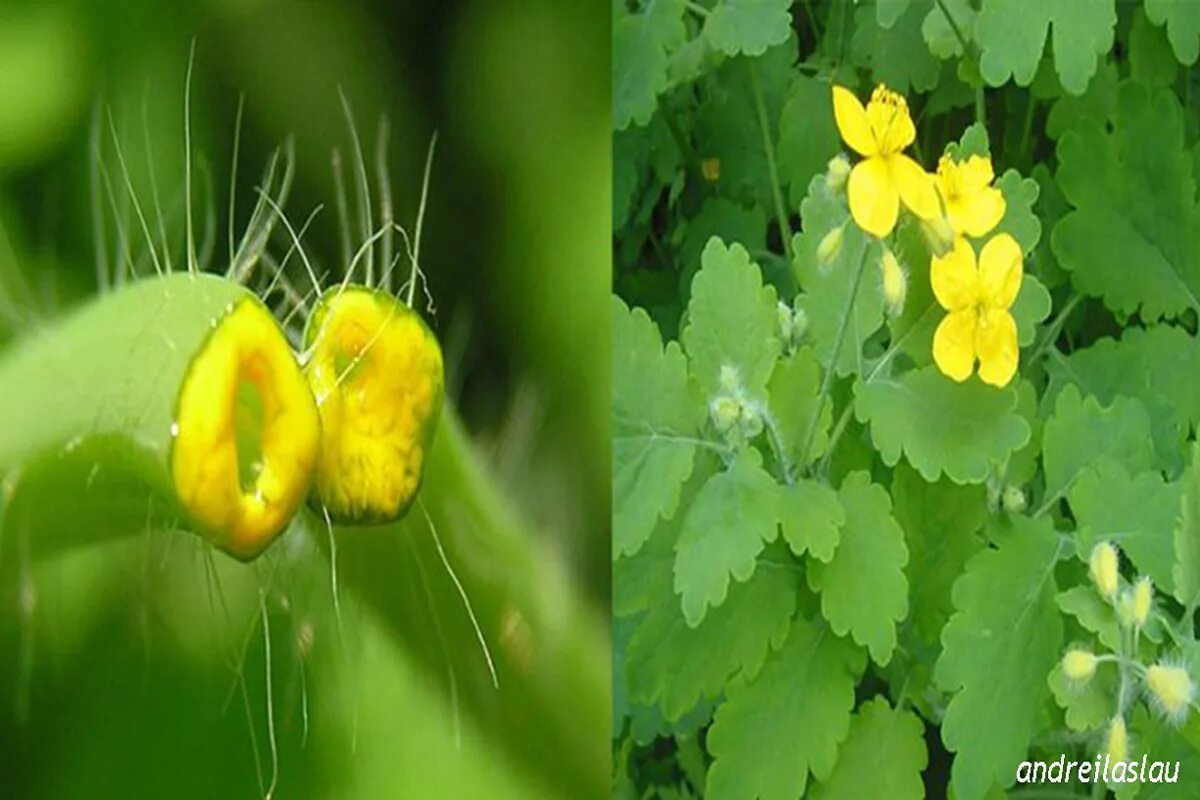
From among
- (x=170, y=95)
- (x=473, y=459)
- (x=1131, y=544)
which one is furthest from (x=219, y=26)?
(x=1131, y=544)

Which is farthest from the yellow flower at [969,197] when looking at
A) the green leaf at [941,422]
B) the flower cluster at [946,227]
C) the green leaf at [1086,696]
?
the green leaf at [1086,696]

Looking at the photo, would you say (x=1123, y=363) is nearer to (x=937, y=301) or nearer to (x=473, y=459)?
(x=937, y=301)

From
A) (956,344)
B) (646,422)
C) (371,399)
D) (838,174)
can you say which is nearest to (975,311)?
(956,344)

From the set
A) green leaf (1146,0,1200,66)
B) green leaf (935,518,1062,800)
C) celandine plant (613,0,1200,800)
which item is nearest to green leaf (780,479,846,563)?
celandine plant (613,0,1200,800)

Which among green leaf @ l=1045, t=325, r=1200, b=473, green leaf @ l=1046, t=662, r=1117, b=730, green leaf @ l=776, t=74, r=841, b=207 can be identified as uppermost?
green leaf @ l=776, t=74, r=841, b=207

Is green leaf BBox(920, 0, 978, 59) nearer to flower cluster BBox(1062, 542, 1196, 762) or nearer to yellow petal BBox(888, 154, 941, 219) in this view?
yellow petal BBox(888, 154, 941, 219)

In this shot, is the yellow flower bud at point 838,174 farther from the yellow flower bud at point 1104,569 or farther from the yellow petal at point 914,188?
the yellow flower bud at point 1104,569
